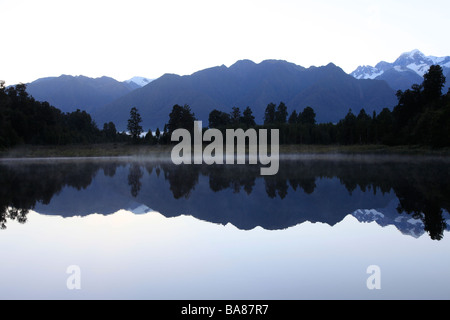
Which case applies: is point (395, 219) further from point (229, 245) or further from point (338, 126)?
point (338, 126)

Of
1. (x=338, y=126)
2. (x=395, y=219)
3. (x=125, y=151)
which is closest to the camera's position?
(x=395, y=219)

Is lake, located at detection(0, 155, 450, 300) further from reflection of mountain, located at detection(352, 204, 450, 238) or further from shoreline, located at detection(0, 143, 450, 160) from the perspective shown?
shoreline, located at detection(0, 143, 450, 160)

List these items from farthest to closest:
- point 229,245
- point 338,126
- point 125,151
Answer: point 338,126, point 125,151, point 229,245

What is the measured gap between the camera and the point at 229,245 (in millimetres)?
13375

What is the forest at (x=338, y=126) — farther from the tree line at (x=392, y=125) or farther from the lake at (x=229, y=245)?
the lake at (x=229, y=245)

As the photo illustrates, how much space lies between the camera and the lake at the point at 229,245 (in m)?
9.42

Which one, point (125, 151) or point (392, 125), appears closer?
point (125, 151)

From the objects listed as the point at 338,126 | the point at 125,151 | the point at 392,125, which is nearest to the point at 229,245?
the point at 125,151

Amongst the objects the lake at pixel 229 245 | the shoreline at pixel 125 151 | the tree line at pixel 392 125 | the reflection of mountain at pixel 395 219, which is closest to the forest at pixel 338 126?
the tree line at pixel 392 125

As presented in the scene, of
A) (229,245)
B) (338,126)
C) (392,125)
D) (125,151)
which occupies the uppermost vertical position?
(338,126)

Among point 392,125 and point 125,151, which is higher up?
point 392,125

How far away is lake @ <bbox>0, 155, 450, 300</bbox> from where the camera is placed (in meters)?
9.42

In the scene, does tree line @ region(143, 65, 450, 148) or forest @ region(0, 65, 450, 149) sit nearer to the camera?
tree line @ region(143, 65, 450, 148)

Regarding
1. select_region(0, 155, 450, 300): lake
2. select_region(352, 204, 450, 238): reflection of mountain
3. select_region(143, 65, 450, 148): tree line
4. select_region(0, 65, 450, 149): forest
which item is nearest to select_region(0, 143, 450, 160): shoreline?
select_region(0, 65, 450, 149): forest
